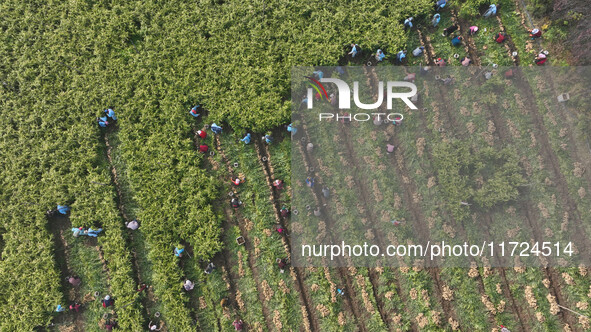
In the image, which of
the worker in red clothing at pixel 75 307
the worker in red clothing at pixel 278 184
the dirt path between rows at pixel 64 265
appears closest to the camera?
the worker in red clothing at pixel 75 307

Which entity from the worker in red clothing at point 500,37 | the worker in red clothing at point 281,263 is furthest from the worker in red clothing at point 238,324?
the worker in red clothing at point 500,37

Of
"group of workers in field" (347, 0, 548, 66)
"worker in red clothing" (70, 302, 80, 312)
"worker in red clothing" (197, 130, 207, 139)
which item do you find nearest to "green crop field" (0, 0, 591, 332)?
"worker in red clothing" (70, 302, 80, 312)

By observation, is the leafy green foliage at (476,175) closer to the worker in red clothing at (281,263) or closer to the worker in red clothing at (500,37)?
the worker in red clothing at (500,37)

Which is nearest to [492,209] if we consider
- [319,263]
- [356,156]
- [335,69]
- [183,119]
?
[356,156]

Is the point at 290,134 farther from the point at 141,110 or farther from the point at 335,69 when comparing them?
the point at 141,110

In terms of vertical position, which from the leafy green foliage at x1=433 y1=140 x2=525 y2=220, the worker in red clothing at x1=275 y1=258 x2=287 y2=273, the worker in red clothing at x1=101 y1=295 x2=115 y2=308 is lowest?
the worker in red clothing at x1=101 y1=295 x2=115 y2=308

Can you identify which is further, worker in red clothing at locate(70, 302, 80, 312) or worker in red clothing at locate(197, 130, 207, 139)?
worker in red clothing at locate(197, 130, 207, 139)

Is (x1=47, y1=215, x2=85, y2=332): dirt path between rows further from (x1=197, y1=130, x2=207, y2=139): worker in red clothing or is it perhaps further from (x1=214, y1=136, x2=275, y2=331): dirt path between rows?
(x1=197, y1=130, x2=207, y2=139): worker in red clothing

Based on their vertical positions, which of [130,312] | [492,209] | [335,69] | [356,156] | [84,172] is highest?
[335,69]
